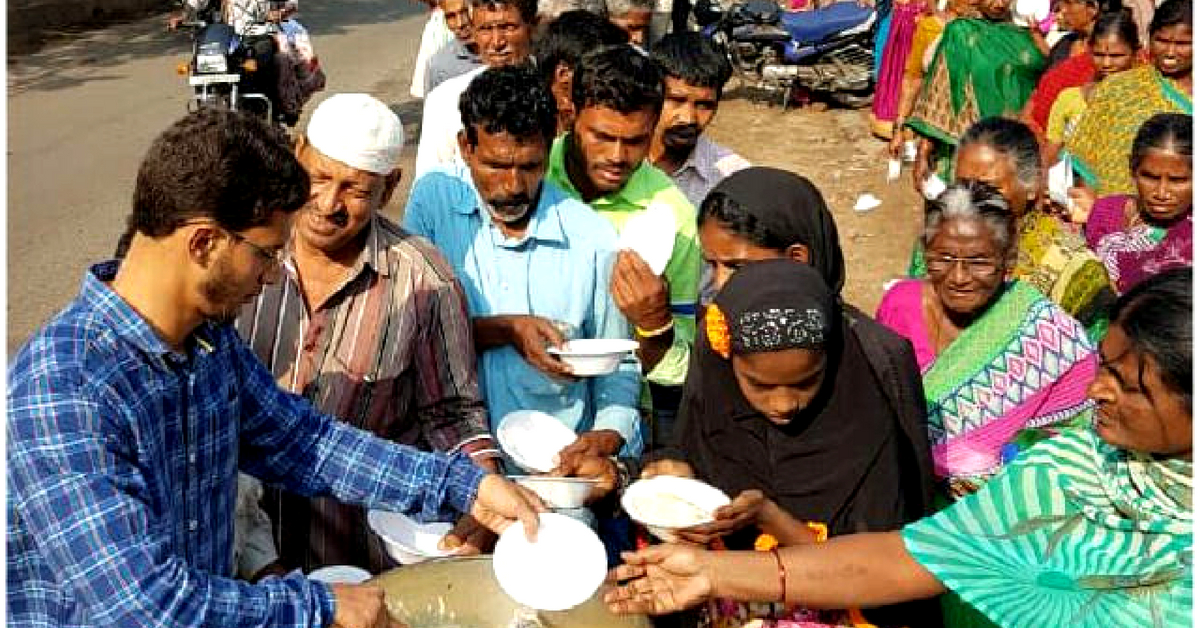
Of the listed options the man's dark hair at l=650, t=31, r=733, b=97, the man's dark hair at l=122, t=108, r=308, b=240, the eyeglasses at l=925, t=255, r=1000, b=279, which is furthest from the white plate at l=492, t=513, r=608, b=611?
the man's dark hair at l=650, t=31, r=733, b=97

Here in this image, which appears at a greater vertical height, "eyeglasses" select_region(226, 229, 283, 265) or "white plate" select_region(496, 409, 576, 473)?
"eyeglasses" select_region(226, 229, 283, 265)

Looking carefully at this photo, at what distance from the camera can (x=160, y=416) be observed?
181 centimetres

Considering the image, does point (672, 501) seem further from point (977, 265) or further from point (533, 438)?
point (977, 265)

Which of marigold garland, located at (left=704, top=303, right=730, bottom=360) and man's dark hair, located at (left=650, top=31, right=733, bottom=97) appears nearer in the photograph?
marigold garland, located at (left=704, top=303, right=730, bottom=360)

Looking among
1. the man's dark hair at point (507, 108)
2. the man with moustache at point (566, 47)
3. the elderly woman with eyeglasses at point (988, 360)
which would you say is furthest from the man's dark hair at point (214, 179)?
the man with moustache at point (566, 47)

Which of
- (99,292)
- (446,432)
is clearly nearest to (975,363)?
(446,432)

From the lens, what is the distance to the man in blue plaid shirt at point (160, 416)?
1.65 m

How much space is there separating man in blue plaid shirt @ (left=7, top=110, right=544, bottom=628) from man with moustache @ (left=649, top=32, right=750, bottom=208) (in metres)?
2.23

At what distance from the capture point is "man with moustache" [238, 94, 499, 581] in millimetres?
2584

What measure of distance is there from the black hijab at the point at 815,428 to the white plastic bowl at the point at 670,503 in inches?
4.9

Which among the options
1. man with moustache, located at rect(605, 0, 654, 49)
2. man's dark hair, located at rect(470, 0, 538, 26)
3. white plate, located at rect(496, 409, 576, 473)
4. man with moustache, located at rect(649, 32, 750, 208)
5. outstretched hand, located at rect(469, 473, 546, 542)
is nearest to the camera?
outstretched hand, located at rect(469, 473, 546, 542)

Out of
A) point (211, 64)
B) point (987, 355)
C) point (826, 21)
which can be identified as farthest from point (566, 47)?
point (826, 21)

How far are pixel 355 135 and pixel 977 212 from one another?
5.09 ft

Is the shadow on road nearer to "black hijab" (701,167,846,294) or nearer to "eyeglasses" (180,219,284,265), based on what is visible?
"black hijab" (701,167,846,294)
